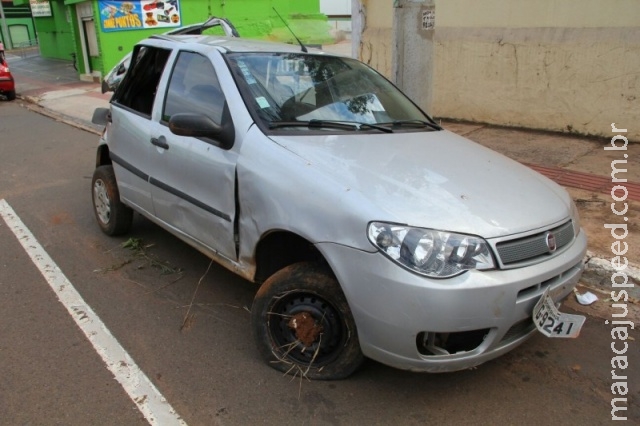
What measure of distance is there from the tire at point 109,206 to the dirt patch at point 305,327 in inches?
98.4

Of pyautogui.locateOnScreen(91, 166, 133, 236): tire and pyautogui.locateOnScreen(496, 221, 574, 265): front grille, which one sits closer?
pyautogui.locateOnScreen(496, 221, 574, 265): front grille

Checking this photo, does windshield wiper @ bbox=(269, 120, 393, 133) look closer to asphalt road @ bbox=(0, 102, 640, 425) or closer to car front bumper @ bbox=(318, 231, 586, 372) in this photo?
car front bumper @ bbox=(318, 231, 586, 372)

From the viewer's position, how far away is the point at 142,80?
14.2ft

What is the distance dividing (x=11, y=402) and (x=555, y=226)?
9.70ft

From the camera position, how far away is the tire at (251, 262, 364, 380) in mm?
2721

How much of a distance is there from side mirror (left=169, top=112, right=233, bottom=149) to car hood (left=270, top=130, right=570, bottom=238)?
12.3 inches

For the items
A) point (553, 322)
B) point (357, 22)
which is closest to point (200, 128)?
point (553, 322)

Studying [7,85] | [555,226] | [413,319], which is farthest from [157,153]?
[7,85]

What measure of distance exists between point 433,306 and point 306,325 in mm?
795

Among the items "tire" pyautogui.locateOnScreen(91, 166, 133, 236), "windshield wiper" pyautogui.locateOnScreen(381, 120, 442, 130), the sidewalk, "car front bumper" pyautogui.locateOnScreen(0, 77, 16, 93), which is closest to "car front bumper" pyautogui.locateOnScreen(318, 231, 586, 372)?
the sidewalk

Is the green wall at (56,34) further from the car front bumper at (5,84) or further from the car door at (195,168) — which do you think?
the car door at (195,168)

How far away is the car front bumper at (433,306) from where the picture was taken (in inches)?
92.3

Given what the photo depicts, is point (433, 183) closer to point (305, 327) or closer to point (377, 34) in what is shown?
point (305, 327)

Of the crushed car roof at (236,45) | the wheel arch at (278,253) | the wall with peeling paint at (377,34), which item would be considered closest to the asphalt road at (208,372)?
the wheel arch at (278,253)
